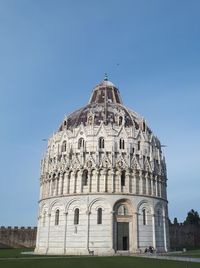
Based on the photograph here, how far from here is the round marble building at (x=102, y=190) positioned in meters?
48.8

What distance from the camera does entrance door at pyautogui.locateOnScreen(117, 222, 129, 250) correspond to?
48688 mm

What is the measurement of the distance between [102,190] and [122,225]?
583 centimetres

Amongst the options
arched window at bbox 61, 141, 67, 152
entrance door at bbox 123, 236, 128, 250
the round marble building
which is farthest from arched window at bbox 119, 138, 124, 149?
entrance door at bbox 123, 236, 128, 250

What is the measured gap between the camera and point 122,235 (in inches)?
1930

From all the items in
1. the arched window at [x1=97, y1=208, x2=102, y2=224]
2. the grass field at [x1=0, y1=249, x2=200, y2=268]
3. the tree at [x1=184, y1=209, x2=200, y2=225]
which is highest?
the tree at [x1=184, y1=209, x2=200, y2=225]

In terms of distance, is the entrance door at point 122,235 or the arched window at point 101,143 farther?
the arched window at point 101,143

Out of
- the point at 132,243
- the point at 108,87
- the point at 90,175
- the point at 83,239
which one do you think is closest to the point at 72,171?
the point at 90,175

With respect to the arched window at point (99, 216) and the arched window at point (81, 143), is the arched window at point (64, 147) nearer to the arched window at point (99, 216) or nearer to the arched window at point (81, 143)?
the arched window at point (81, 143)

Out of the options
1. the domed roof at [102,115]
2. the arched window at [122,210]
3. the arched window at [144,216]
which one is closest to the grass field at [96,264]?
the arched window at [122,210]

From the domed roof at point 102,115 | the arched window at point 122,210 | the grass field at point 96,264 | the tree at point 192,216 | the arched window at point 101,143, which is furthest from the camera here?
the tree at point 192,216

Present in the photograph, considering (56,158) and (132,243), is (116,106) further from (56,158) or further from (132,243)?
(132,243)

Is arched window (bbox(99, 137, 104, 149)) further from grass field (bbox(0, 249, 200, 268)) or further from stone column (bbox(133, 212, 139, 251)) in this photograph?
grass field (bbox(0, 249, 200, 268))

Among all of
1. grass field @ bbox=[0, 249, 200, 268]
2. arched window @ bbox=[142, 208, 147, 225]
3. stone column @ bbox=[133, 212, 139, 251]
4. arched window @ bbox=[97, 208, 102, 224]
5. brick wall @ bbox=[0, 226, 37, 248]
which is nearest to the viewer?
grass field @ bbox=[0, 249, 200, 268]

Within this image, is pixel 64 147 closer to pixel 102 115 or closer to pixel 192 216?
pixel 102 115
